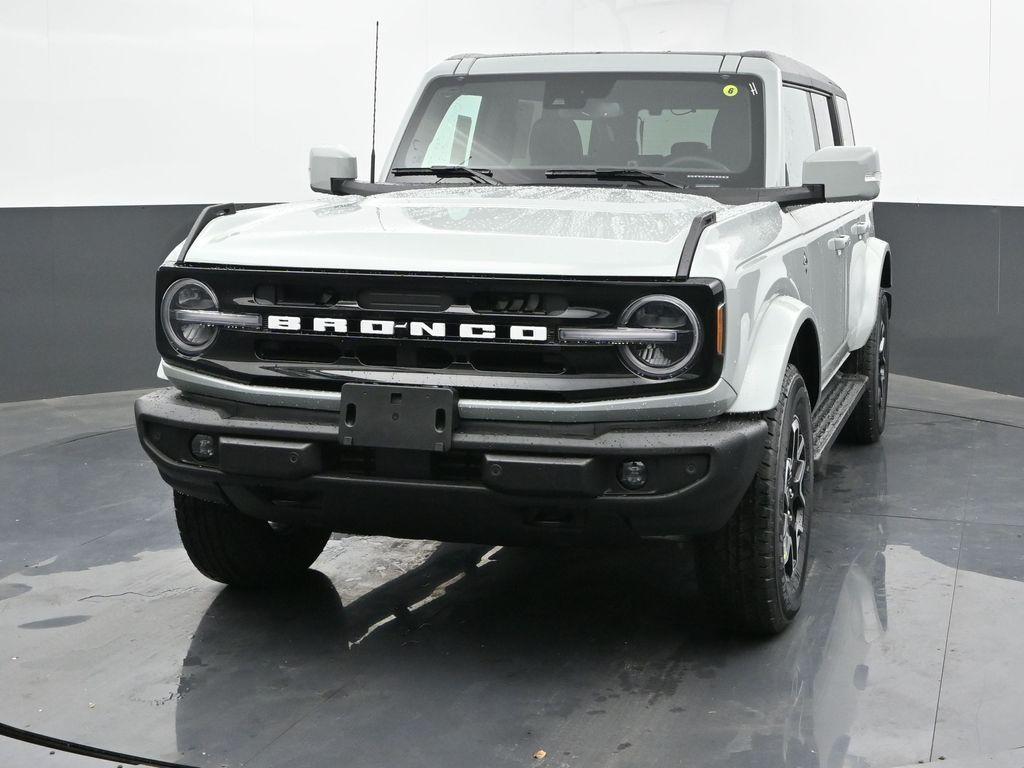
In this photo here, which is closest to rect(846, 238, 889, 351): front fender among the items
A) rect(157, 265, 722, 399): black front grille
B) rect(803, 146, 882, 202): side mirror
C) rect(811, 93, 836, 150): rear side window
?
rect(811, 93, 836, 150): rear side window

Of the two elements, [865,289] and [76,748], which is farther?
[865,289]

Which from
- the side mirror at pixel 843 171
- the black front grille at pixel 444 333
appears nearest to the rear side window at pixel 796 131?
the side mirror at pixel 843 171

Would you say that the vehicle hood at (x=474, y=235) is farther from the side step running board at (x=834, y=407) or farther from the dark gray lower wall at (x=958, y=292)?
the dark gray lower wall at (x=958, y=292)

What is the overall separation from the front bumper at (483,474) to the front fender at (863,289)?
2.42 m

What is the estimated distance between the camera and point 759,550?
3562 mm

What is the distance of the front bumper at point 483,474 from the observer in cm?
320

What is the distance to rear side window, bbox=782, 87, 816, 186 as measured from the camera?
4.68 metres

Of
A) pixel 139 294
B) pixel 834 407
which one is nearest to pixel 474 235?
pixel 834 407

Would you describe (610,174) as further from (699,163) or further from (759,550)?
(759,550)

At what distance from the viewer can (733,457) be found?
3236 millimetres

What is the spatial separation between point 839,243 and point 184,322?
279 centimetres

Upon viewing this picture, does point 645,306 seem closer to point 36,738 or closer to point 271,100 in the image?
point 36,738

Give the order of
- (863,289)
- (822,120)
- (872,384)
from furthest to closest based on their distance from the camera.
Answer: (872,384) → (863,289) → (822,120)

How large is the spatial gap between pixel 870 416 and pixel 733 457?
11.4ft
